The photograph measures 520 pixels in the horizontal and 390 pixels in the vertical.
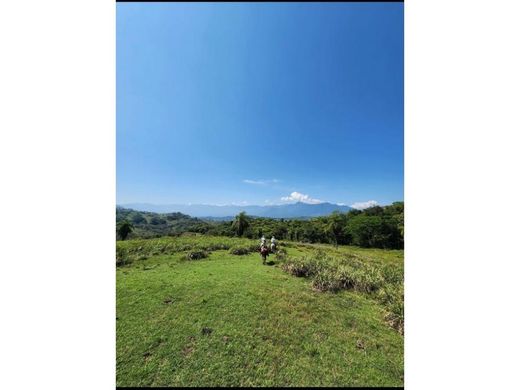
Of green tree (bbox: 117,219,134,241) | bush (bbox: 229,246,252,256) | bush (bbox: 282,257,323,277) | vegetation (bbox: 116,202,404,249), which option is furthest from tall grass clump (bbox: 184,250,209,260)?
green tree (bbox: 117,219,134,241)

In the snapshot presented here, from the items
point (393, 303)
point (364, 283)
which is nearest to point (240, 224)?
point (364, 283)

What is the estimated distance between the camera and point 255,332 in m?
5.12

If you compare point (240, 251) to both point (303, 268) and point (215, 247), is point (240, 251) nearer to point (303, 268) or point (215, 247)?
point (215, 247)

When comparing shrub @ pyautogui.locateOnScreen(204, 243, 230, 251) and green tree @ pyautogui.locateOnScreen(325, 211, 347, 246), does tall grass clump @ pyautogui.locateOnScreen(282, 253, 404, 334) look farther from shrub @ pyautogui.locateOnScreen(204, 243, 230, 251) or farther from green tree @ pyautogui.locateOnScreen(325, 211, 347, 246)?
green tree @ pyautogui.locateOnScreen(325, 211, 347, 246)

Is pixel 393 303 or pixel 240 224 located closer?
pixel 393 303

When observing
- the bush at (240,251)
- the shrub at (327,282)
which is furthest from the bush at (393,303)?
the bush at (240,251)

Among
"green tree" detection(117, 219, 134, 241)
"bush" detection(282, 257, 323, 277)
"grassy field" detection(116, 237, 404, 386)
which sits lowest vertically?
"green tree" detection(117, 219, 134, 241)

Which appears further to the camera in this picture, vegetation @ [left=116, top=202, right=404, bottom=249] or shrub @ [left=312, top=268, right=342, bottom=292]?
vegetation @ [left=116, top=202, right=404, bottom=249]

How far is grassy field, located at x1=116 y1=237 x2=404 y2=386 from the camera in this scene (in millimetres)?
3877

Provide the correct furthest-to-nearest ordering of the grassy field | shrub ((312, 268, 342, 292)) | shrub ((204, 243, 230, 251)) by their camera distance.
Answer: shrub ((204, 243, 230, 251)) → shrub ((312, 268, 342, 292)) → the grassy field
